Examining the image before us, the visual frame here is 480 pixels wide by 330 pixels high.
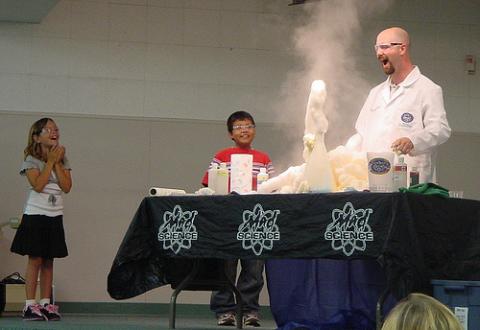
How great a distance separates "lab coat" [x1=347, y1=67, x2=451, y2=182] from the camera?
4297mm

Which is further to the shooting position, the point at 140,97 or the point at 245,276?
the point at 140,97

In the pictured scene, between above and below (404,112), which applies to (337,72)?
above

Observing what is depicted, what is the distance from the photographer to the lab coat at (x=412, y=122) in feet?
14.1

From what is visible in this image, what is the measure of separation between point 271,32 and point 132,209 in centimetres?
175

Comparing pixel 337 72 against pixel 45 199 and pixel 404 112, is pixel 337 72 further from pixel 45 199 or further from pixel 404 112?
pixel 404 112

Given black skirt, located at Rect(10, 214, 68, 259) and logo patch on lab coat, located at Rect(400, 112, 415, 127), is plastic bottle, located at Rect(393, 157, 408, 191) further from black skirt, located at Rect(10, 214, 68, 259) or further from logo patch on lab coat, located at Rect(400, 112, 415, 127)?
black skirt, located at Rect(10, 214, 68, 259)

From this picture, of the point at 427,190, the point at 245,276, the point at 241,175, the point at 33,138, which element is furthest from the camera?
the point at 33,138

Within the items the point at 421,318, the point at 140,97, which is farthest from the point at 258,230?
the point at 140,97

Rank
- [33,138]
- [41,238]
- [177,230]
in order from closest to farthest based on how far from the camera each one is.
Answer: [177,230] < [41,238] < [33,138]

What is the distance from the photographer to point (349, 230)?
3.51 metres

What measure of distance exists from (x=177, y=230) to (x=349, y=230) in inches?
29.8

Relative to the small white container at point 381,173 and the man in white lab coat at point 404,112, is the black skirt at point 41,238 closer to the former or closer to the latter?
the man in white lab coat at point 404,112

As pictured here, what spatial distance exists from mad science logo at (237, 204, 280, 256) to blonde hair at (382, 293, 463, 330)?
6.29 feet

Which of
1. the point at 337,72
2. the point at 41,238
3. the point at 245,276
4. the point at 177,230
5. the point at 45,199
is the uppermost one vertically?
the point at 337,72
